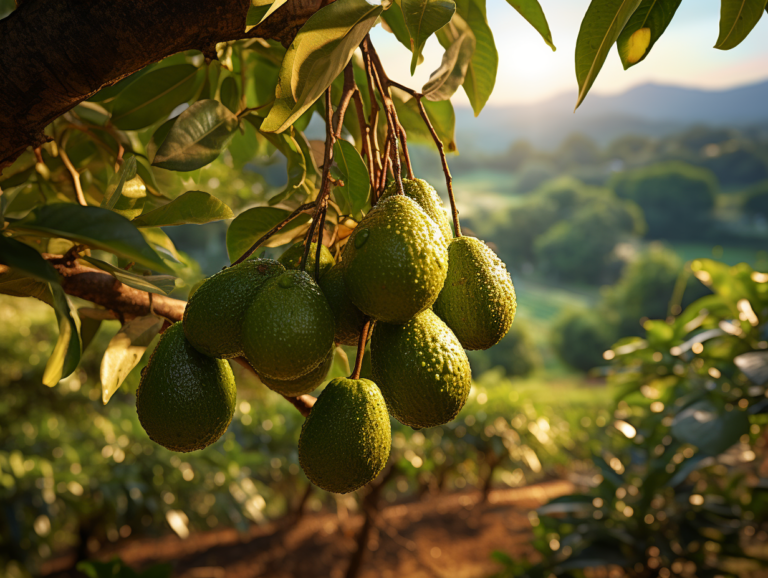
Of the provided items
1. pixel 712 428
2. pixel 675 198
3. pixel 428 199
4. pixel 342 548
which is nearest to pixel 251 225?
pixel 428 199

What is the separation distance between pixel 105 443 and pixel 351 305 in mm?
2216

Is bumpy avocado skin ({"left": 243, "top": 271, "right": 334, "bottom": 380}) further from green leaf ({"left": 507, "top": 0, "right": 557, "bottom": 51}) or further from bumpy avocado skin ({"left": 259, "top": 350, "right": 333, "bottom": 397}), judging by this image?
green leaf ({"left": 507, "top": 0, "right": 557, "bottom": 51})

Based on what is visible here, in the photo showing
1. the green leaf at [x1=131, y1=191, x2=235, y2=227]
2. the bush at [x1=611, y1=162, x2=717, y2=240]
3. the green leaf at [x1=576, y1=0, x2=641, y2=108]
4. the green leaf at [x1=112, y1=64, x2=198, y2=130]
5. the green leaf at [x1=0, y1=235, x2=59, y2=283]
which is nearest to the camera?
the green leaf at [x1=0, y1=235, x2=59, y2=283]

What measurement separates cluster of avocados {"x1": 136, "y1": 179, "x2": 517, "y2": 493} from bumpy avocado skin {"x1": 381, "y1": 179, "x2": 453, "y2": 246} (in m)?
0.03

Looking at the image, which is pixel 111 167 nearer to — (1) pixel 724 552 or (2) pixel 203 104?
(2) pixel 203 104

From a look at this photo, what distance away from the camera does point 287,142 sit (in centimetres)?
59

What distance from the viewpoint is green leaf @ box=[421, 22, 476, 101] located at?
0.51 metres

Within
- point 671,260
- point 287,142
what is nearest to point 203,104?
point 287,142

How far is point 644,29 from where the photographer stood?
0.44m

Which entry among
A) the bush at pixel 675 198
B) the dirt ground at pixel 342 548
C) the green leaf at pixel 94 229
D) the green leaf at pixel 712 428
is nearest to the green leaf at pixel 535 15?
the green leaf at pixel 94 229

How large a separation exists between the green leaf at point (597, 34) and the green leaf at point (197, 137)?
0.34 metres

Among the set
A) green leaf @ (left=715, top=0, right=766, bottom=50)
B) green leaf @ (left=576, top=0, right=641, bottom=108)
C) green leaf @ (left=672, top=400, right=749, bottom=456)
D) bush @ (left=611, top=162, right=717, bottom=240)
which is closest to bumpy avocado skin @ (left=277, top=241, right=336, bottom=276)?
green leaf @ (left=576, top=0, right=641, bottom=108)

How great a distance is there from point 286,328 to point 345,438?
0.33 feet

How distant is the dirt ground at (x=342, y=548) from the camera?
2.83 m
